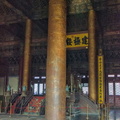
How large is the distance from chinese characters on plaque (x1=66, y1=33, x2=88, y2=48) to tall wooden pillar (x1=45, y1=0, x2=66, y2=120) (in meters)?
6.30

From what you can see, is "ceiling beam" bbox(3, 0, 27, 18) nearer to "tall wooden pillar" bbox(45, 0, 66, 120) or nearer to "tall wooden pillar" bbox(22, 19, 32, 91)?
"tall wooden pillar" bbox(22, 19, 32, 91)

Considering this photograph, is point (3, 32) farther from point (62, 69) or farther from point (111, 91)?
point (62, 69)

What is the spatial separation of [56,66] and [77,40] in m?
7.08

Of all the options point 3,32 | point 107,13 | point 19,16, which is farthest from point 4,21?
point 107,13

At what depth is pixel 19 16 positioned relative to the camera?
14.8m

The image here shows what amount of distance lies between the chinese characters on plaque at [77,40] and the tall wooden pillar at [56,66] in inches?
248

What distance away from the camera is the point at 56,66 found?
7125 millimetres

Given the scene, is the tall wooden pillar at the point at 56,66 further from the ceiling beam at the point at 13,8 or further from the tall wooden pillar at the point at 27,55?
the tall wooden pillar at the point at 27,55

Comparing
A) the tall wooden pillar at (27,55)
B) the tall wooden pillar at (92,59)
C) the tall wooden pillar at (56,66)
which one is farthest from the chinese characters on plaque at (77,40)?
the tall wooden pillar at (56,66)

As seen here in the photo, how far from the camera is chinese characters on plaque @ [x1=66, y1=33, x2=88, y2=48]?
1372 centimetres

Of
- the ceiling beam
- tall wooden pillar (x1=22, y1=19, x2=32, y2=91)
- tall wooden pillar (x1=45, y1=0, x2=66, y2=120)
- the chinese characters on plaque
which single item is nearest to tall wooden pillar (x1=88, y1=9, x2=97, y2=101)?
the chinese characters on plaque

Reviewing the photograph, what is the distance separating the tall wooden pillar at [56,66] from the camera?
693 centimetres

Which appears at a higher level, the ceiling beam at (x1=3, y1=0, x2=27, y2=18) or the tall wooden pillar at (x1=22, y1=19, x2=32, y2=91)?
the ceiling beam at (x1=3, y1=0, x2=27, y2=18)

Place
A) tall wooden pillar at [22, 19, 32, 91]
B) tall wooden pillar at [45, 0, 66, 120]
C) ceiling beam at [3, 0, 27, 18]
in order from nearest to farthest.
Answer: tall wooden pillar at [45, 0, 66, 120] → ceiling beam at [3, 0, 27, 18] → tall wooden pillar at [22, 19, 32, 91]
